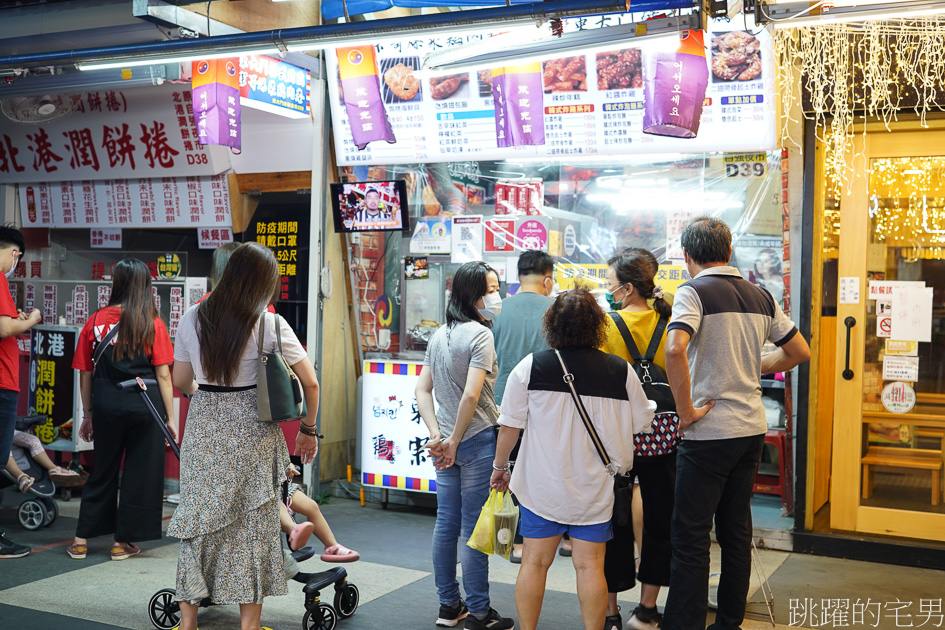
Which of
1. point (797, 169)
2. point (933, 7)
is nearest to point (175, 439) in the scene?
point (797, 169)

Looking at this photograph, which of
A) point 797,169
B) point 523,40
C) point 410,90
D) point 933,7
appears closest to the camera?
point 933,7

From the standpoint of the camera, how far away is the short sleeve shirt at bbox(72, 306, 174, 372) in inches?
220

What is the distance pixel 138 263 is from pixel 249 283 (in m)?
2.07

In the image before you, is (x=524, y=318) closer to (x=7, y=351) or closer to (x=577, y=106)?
(x=577, y=106)

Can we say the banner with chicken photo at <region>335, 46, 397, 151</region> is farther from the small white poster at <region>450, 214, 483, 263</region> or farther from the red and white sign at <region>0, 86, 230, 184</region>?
the red and white sign at <region>0, 86, 230, 184</region>

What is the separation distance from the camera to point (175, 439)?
534 centimetres

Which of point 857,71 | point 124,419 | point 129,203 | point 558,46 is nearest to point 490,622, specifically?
point 124,419

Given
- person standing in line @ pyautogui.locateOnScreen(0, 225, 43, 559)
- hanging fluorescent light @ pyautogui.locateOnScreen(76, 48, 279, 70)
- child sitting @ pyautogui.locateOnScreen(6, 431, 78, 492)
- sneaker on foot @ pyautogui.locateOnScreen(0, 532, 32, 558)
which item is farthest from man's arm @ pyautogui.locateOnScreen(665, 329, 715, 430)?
child sitting @ pyautogui.locateOnScreen(6, 431, 78, 492)

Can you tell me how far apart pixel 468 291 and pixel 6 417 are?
3.27 meters

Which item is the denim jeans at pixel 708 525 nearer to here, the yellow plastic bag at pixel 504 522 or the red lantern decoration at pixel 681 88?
the yellow plastic bag at pixel 504 522

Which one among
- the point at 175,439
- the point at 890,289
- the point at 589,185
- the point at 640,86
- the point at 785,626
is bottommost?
the point at 785,626

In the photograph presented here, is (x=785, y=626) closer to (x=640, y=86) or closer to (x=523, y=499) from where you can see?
(x=523, y=499)

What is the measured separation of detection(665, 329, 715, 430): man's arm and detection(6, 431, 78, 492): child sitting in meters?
4.64

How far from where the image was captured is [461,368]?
14.1ft
